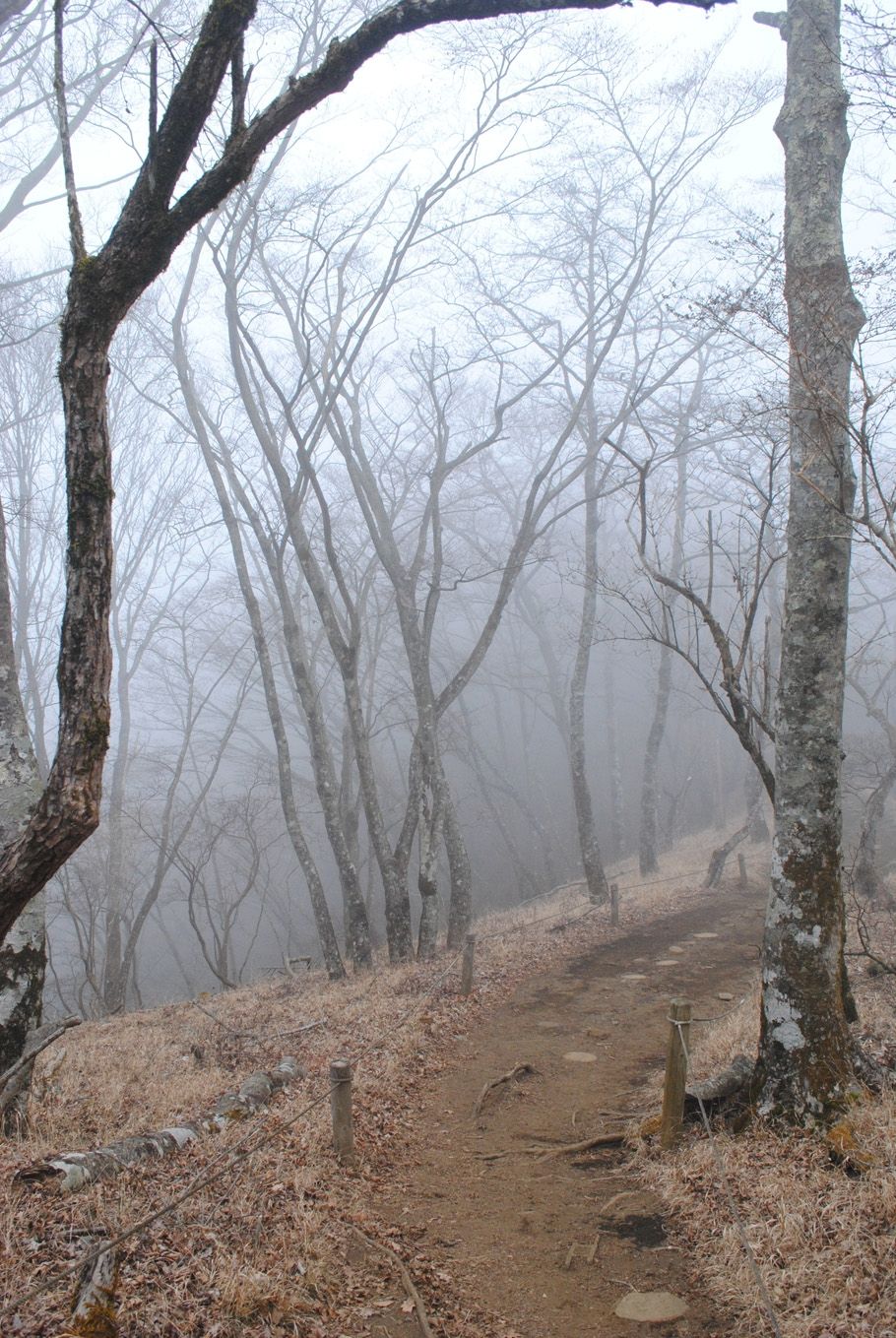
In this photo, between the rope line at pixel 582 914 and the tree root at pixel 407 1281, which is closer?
the tree root at pixel 407 1281

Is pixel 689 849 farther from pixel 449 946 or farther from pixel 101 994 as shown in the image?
pixel 101 994

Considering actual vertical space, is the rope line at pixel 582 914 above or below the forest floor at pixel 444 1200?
below

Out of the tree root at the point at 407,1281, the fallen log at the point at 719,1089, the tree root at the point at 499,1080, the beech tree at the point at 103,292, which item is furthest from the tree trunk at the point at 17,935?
the fallen log at the point at 719,1089

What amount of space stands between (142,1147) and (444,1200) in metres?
1.80

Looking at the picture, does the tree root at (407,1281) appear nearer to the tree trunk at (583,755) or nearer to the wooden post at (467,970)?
the wooden post at (467,970)

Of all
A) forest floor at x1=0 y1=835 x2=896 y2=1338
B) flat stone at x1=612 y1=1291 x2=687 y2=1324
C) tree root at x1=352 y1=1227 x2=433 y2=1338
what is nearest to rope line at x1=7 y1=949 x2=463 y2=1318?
forest floor at x1=0 y1=835 x2=896 y2=1338

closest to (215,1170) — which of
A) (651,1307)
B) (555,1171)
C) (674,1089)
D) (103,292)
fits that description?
(555,1171)

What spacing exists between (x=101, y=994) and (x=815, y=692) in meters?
14.7

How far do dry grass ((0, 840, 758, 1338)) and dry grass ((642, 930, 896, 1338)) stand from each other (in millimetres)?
1130

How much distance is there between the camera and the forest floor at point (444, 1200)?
3.50 metres

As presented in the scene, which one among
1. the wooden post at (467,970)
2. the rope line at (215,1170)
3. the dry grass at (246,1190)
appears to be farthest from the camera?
the wooden post at (467,970)

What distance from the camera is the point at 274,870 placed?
136ft

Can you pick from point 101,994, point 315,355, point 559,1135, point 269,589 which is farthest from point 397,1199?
point 269,589

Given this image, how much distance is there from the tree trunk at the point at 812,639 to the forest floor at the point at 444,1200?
0.43 metres
